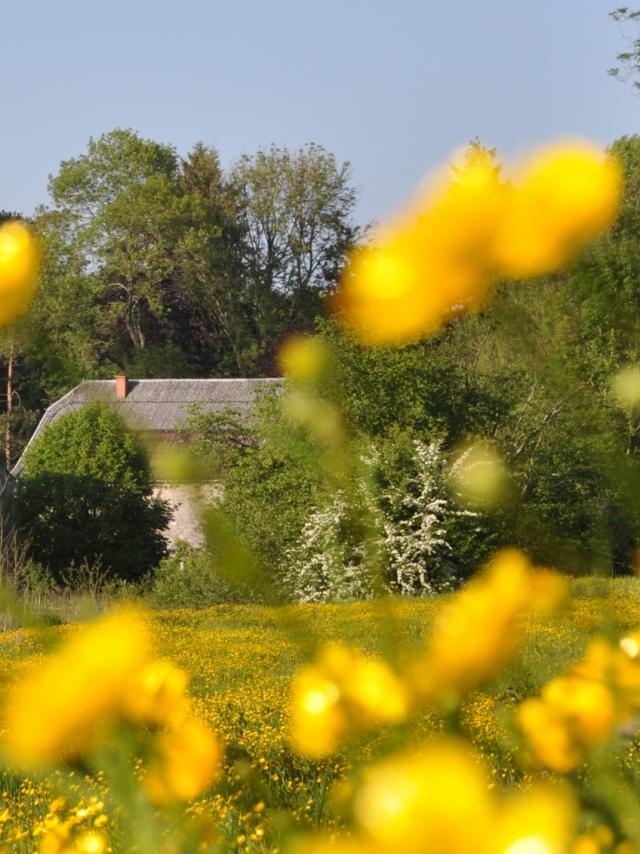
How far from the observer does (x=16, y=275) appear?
28.0 inches

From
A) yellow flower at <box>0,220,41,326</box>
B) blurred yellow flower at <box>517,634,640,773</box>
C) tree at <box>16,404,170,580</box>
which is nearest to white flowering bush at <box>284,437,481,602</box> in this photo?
tree at <box>16,404,170,580</box>

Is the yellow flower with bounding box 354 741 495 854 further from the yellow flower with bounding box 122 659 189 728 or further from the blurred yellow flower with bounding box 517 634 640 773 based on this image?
the blurred yellow flower with bounding box 517 634 640 773

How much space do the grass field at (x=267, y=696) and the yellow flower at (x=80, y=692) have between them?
0.30 ft

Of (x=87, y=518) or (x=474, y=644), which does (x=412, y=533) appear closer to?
(x=87, y=518)

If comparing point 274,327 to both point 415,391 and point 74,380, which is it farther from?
point 74,380

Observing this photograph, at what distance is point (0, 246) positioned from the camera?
72cm

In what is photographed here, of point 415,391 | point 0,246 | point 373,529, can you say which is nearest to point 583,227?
point 373,529

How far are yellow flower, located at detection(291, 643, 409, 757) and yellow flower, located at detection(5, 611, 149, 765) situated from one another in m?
0.16

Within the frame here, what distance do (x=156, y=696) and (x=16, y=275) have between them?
0.27 metres

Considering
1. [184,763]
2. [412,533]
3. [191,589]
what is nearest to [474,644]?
[184,763]

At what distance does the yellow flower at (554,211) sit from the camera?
557 mm

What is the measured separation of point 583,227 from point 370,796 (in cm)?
28

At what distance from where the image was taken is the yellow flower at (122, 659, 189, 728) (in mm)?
666

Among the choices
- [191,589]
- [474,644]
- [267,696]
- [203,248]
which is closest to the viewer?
[474,644]
